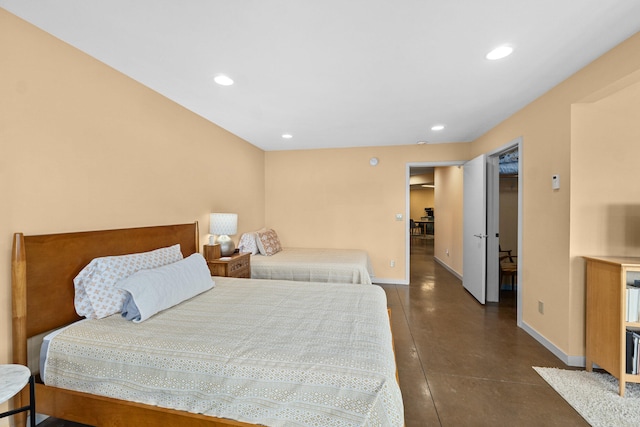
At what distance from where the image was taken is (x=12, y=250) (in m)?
1.49

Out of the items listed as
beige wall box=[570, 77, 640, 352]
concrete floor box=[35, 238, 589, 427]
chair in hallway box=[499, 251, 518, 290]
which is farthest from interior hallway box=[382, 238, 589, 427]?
beige wall box=[570, 77, 640, 352]

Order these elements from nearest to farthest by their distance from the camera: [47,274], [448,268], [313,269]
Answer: [47,274] < [313,269] < [448,268]

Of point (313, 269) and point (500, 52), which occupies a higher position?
point (500, 52)

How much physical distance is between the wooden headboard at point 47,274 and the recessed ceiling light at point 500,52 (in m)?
3.26

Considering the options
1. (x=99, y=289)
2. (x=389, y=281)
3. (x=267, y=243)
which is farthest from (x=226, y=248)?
(x=389, y=281)

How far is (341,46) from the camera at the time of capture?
5.88ft

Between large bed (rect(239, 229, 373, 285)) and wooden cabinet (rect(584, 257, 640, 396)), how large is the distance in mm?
2072

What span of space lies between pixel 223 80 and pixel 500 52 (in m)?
2.25

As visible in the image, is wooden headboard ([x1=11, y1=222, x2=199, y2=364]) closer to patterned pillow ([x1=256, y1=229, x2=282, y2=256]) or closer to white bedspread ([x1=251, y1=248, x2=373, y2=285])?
white bedspread ([x1=251, y1=248, x2=373, y2=285])

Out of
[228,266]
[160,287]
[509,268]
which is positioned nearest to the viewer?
[160,287]

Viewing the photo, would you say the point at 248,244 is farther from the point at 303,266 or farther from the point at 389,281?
the point at 389,281

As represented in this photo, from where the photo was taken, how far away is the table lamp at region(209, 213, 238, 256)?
3.07 m

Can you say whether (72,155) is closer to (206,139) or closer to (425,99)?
(206,139)

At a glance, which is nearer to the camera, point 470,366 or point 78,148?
point 78,148
